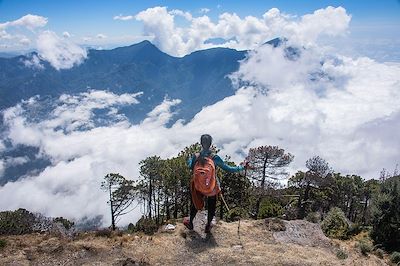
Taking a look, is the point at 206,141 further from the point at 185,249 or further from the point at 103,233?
the point at 103,233

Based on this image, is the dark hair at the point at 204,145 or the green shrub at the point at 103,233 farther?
the green shrub at the point at 103,233

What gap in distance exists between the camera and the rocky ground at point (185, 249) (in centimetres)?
1037

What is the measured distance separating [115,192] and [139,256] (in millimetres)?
33150

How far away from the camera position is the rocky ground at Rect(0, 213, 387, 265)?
1037 cm

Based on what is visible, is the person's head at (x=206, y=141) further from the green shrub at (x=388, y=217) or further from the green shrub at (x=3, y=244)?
the green shrub at (x=388, y=217)

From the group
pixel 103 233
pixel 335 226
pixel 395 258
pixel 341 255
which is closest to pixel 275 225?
pixel 341 255

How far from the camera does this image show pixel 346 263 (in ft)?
36.6

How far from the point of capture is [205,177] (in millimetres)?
10680

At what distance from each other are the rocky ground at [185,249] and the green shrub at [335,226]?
552 cm

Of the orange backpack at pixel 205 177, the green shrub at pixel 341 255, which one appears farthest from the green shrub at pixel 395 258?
the orange backpack at pixel 205 177

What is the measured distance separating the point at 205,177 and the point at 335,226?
11.4 meters

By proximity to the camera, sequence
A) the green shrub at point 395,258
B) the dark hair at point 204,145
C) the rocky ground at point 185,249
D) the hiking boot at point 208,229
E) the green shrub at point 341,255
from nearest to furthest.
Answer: the rocky ground at point 185,249, the dark hair at point 204,145, the green shrub at point 341,255, the hiking boot at point 208,229, the green shrub at point 395,258

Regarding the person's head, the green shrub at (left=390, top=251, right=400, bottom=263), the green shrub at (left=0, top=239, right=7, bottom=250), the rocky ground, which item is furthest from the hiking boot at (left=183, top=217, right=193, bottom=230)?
the green shrub at (left=390, top=251, right=400, bottom=263)

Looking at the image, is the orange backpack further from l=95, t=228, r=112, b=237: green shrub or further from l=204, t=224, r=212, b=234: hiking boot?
l=95, t=228, r=112, b=237: green shrub
